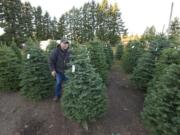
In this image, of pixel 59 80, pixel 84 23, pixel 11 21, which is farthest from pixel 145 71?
pixel 84 23

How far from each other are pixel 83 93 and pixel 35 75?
2169 millimetres

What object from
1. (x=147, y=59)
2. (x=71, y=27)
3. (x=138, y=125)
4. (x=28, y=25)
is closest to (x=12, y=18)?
(x=28, y=25)

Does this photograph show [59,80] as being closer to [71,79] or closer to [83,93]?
[71,79]

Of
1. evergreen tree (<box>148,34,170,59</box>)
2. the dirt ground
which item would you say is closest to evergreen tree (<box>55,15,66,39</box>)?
the dirt ground

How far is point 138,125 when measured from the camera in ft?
14.5

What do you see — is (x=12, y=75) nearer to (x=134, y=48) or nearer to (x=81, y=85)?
(x=81, y=85)

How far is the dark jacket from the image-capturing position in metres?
4.88

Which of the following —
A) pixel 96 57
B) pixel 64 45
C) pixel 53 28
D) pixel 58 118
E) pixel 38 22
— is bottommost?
pixel 58 118

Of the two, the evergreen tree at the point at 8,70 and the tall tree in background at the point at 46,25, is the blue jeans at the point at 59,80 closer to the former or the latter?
the evergreen tree at the point at 8,70

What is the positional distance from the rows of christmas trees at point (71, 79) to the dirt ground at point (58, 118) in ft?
1.10

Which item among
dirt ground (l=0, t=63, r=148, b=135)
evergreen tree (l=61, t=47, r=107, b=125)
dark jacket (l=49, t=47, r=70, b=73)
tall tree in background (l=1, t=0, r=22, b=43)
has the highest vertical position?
tall tree in background (l=1, t=0, r=22, b=43)

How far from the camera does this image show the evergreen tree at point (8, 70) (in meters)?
6.35

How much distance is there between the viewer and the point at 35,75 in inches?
214

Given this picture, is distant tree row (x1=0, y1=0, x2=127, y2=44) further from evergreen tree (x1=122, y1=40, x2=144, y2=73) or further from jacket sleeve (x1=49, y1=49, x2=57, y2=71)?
jacket sleeve (x1=49, y1=49, x2=57, y2=71)
